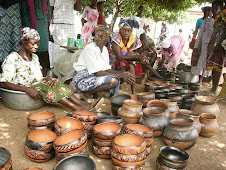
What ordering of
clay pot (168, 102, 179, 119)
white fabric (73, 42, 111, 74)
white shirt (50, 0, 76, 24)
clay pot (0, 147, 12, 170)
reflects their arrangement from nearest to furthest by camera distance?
1. clay pot (0, 147, 12, 170)
2. clay pot (168, 102, 179, 119)
3. white fabric (73, 42, 111, 74)
4. white shirt (50, 0, 76, 24)

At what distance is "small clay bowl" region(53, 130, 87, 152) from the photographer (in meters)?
1.60

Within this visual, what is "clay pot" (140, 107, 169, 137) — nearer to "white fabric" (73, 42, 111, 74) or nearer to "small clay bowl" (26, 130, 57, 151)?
"small clay bowl" (26, 130, 57, 151)

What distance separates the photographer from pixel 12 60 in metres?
2.72

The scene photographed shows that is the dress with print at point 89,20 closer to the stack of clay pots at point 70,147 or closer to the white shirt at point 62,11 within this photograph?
the white shirt at point 62,11

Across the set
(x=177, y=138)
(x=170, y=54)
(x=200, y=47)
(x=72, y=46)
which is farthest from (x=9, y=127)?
(x=170, y=54)

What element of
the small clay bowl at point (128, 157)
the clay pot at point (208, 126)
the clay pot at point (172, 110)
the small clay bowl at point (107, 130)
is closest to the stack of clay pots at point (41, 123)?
the small clay bowl at point (107, 130)

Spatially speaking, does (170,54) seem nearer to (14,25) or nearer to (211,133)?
(211,133)

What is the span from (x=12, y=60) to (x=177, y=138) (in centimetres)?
233

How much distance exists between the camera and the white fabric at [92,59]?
313 centimetres

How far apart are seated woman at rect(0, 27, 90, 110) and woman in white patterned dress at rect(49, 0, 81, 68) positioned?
177 centimetres

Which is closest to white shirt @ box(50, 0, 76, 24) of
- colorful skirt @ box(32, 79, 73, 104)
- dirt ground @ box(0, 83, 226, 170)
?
colorful skirt @ box(32, 79, 73, 104)

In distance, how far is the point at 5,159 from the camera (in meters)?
1.46

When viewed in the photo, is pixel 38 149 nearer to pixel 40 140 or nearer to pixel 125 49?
pixel 40 140

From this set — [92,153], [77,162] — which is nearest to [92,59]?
[92,153]
